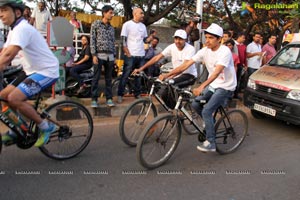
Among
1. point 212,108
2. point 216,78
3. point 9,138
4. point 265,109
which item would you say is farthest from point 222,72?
point 9,138

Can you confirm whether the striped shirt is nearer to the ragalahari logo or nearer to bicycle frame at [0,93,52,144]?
bicycle frame at [0,93,52,144]

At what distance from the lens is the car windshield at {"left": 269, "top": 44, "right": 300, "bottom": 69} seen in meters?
6.35

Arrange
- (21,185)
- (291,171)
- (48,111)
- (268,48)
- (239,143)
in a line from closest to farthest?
1. (21,185)
2. (48,111)
3. (291,171)
4. (239,143)
5. (268,48)

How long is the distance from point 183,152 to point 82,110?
1517 millimetres

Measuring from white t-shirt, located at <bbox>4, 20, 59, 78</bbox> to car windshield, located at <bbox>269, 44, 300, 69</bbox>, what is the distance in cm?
466

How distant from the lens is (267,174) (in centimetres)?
397

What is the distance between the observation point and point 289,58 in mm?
6535

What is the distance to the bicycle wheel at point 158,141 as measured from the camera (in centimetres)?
371

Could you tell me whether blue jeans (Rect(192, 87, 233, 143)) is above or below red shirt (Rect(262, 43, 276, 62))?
below

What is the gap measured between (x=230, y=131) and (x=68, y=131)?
7.31ft

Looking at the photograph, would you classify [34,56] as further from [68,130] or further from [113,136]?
[113,136]

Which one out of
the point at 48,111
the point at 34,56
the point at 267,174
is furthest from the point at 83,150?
the point at 267,174

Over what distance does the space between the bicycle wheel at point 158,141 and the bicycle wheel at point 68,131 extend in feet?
2.93

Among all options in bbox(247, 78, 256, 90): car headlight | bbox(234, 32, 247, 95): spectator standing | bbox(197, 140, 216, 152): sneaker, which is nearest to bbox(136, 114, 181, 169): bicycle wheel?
bbox(197, 140, 216, 152): sneaker
